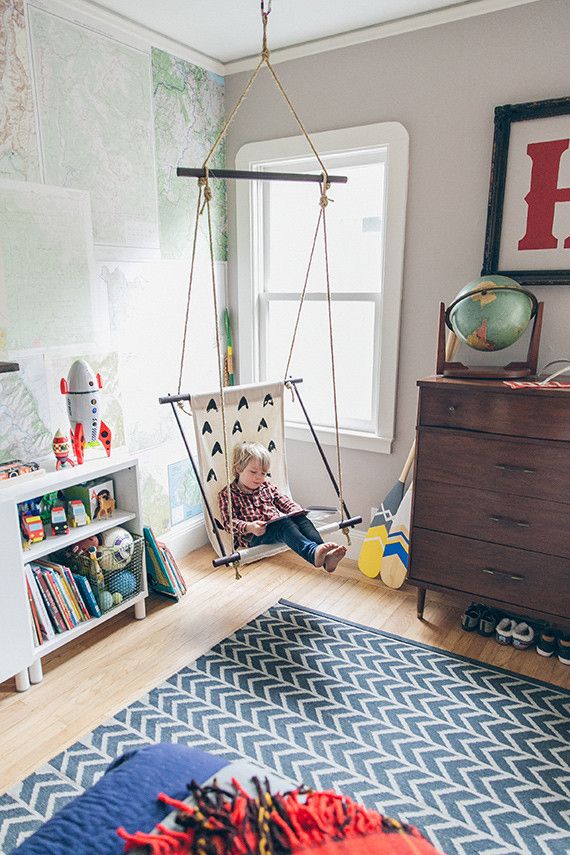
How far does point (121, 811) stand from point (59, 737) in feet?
3.96

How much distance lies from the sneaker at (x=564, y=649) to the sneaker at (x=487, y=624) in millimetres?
261

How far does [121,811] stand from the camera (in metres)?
0.93

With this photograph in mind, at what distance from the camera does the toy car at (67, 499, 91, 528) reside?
237cm

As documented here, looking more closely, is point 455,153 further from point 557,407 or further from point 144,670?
point 144,670

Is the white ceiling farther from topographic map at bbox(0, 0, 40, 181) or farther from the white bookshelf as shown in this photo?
the white bookshelf

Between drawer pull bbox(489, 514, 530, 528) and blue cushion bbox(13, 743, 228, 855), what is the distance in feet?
5.17

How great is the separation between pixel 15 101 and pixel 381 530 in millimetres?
2430

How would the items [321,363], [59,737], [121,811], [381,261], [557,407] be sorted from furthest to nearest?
[321,363], [381,261], [557,407], [59,737], [121,811]

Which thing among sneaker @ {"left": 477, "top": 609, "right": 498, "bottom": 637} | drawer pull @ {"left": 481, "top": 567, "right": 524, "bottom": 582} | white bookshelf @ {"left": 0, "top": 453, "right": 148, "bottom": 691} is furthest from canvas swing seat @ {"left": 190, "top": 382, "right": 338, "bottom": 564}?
sneaker @ {"left": 477, "top": 609, "right": 498, "bottom": 637}

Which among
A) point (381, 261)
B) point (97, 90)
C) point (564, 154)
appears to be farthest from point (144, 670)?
point (564, 154)

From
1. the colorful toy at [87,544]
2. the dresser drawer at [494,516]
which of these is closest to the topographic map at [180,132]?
the colorful toy at [87,544]

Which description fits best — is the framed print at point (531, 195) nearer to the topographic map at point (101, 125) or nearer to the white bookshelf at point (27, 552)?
the topographic map at point (101, 125)

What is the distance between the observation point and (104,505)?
2502 mm

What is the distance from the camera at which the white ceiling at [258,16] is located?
242cm
